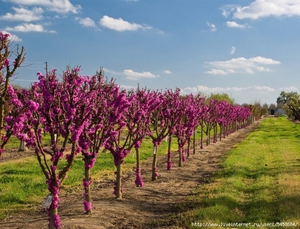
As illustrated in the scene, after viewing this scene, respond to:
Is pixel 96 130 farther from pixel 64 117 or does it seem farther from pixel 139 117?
pixel 139 117

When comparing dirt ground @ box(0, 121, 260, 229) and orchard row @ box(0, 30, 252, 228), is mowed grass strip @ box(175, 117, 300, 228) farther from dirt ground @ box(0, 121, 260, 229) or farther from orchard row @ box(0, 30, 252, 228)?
orchard row @ box(0, 30, 252, 228)

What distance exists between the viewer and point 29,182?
17.8 m

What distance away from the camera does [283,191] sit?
1417cm

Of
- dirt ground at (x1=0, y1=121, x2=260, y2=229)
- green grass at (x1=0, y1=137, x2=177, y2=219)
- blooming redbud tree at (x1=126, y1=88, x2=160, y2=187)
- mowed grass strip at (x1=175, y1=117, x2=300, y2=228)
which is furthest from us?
blooming redbud tree at (x1=126, y1=88, x2=160, y2=187)

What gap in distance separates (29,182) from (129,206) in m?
7.10

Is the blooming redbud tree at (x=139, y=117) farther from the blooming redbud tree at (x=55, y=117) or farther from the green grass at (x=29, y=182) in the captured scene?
the blooming redbud tree at (x=55, y=117)

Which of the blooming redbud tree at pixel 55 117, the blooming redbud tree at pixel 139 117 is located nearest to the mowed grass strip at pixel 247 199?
the blooming redbud tree at pixel 139 117

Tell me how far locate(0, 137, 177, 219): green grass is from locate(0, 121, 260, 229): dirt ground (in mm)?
876

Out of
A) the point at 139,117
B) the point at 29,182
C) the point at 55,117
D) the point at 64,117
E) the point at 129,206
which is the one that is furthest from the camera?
the point at 29,182

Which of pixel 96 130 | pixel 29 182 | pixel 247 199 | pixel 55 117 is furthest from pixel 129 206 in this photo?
pixel 29 182

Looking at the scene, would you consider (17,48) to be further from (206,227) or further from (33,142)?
(206,227)

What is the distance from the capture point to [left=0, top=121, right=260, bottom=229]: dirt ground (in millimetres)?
11359

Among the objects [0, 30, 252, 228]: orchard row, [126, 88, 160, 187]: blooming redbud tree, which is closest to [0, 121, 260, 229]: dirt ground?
[0, 30, 252, 228]: orchard row

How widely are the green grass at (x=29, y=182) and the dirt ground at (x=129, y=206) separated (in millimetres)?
876
